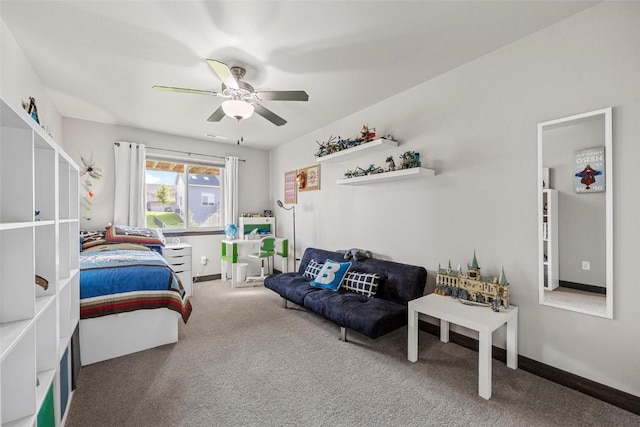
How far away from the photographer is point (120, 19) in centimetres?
190

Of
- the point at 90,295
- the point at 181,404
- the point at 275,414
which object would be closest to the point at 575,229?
the point at 275,414

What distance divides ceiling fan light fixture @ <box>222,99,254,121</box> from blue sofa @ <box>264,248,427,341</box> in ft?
6.18

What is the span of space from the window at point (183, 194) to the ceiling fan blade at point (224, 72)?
294 cm

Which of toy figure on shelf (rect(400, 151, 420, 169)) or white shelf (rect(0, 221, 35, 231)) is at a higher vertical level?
toy figure on shelf (rect(400, 151, 420, 169))

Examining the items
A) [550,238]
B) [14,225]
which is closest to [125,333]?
[14,225]

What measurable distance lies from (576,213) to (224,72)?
272 centimetres

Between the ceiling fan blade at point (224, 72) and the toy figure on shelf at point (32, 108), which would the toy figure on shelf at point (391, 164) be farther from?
the toy figure on shelf at point (32, 108)

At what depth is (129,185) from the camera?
13.5 feet

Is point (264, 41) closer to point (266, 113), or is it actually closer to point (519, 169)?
point (266, 113)

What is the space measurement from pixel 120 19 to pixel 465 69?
2.73 m

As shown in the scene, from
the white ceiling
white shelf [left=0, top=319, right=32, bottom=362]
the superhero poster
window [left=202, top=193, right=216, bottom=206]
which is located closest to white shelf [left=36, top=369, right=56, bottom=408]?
white shelf [left=0, top=319, right=32, bottom=362]

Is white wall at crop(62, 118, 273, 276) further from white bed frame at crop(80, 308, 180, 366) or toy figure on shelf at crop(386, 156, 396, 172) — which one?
toy figure on shelf at crop(386, 156, 396, 172)

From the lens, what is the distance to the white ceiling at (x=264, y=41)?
181 centimetres

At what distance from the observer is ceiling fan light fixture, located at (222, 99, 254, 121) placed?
240cm
